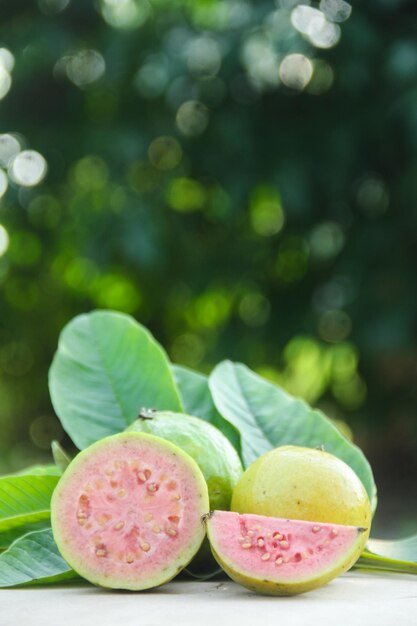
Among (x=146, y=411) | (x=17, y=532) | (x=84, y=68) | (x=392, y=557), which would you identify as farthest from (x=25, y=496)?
(x=84, y=68)

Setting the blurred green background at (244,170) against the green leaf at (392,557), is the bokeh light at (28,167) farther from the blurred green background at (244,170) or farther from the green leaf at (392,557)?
the green leaf at (392,557)

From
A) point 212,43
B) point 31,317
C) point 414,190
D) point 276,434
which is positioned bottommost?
point 31,317

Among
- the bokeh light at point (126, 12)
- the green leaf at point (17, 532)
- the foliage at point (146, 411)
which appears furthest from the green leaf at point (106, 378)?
the bokeh light at point (126, 12)

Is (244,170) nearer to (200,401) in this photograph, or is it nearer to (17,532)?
(200,401)

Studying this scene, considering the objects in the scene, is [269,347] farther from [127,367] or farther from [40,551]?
[40,551]

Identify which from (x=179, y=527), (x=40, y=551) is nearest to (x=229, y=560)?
(x=179, y=527)

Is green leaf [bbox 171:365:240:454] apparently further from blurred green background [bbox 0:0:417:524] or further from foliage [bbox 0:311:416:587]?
blurred green background [bbox 0:0:417:524]
